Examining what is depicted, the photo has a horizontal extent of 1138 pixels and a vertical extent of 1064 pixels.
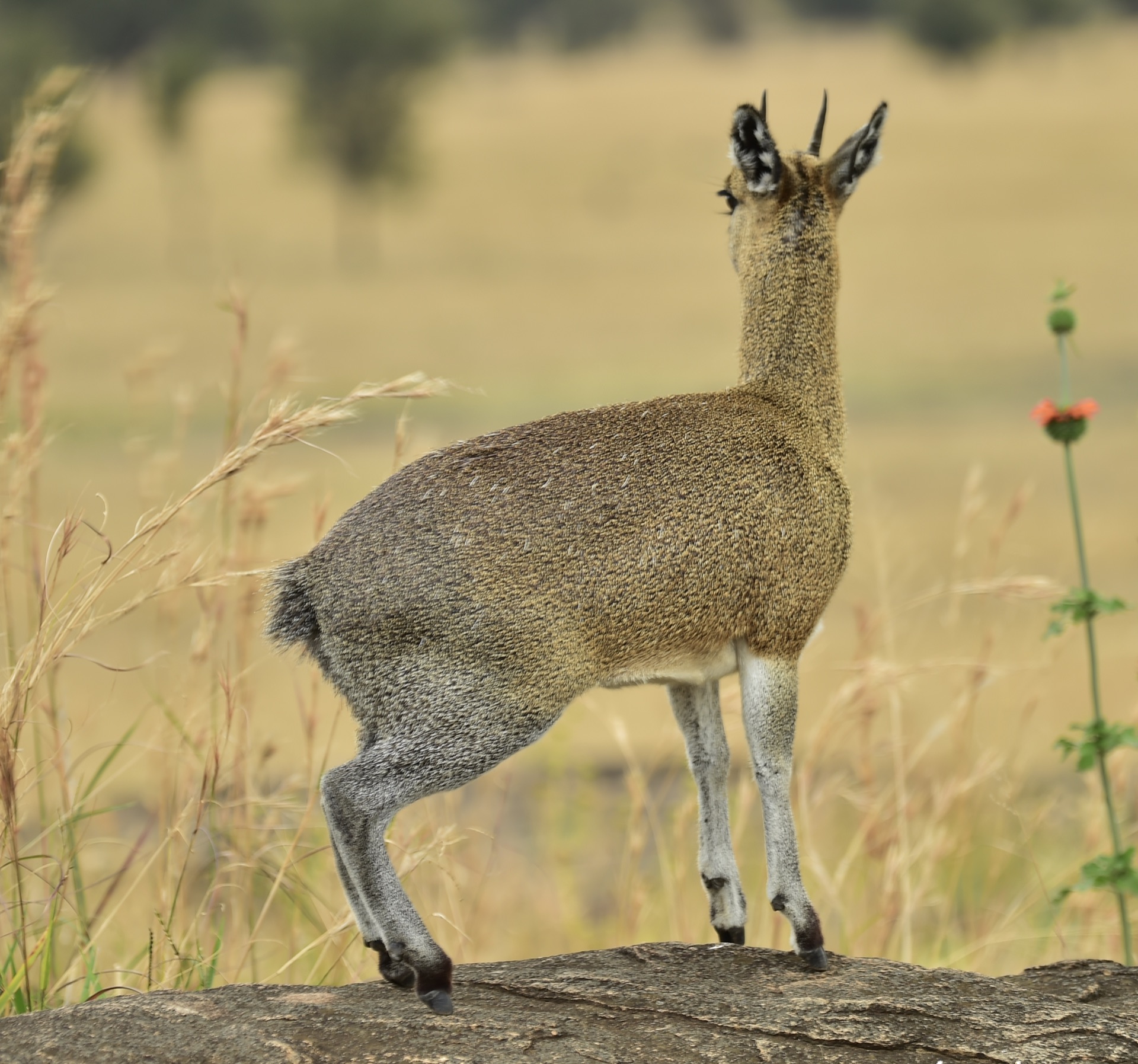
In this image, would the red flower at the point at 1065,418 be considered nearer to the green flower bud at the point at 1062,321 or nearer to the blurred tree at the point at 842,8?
the green flower bud at the point at 1062,321

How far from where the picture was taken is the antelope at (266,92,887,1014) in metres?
4.56

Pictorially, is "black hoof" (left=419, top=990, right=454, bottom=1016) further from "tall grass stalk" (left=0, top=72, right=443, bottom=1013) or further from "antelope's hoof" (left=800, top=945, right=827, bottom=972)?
"antelope's hoof" (left=800, top=945, right=827, bottom=972)

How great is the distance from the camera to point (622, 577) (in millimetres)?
4766

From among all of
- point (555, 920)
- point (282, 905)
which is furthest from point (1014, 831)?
point (282, 905)

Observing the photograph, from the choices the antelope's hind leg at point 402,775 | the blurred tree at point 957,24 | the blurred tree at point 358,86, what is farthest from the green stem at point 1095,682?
the blurred tree at point 957,24

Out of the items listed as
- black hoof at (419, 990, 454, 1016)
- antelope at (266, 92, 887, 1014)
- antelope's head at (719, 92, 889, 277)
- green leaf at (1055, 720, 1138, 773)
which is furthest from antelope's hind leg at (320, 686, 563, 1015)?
green leaf at (1055, 720, 1138, 773)

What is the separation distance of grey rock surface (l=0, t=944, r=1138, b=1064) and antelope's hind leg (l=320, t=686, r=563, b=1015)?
0.35 meters

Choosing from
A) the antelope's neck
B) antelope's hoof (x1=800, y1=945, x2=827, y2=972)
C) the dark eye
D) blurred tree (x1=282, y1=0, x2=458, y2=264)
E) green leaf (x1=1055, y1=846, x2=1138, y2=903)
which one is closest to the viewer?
antelope's hoof (x1=800, y1=945, x2=827, y2=972)

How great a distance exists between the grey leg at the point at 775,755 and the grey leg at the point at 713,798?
0.95 ft

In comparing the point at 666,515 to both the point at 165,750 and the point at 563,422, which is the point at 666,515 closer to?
the point at 563,422

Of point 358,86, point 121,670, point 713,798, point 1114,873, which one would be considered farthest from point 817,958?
point 358,86

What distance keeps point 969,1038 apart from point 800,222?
2.89 meters

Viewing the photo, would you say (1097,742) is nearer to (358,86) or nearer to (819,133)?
(819,133)

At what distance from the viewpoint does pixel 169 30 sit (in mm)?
83562
